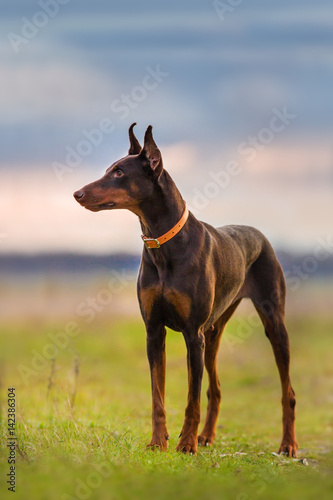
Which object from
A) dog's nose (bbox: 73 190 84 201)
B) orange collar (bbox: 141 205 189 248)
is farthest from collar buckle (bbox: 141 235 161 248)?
dog's nose (bbox: 73 190 84 201)

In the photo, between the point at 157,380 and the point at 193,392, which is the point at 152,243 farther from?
the point at 193,392

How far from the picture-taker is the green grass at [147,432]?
452 centimetres

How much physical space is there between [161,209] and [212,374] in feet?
8.71

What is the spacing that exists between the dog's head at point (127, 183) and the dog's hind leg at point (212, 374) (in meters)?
2.39

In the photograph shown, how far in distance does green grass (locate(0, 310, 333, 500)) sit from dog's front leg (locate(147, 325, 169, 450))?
0.18 meters

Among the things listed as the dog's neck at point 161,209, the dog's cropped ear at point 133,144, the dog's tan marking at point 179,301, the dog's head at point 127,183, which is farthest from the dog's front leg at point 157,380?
the dog's cropped ear at point 133,144

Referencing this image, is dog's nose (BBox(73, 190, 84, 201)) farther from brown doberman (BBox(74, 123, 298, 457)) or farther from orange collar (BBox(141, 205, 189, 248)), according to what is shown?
orange collar (BBox(141, 205, 189, 248))

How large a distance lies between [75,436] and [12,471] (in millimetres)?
1650

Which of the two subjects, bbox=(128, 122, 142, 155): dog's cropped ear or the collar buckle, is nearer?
the collar buckle

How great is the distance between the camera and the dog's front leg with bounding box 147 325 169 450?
650 cm

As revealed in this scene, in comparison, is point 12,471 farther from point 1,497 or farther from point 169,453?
point 169,453

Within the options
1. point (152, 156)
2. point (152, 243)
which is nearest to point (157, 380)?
point (152, 243)

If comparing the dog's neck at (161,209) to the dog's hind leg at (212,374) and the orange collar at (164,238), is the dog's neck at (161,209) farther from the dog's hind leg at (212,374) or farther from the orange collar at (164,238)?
the dog's hind leg at (212,374)

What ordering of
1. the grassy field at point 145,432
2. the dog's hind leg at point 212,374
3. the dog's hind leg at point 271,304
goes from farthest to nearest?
the dog's hind leg at point 271,304, the dog's hind leg at point 212,374, the grassy field at point 145,432
